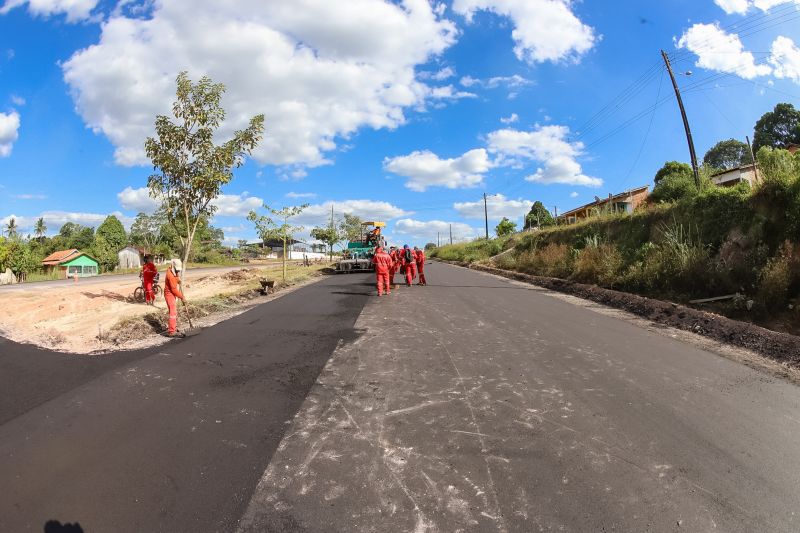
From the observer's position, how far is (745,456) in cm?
371

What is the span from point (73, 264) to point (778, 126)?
3328 inches

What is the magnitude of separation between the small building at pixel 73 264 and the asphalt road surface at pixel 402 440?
5308 centimetres

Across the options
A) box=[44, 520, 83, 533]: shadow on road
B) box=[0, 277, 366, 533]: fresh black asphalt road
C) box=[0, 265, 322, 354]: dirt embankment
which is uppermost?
box=[0, 265, 322, 354]: dirt embankment

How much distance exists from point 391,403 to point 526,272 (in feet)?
68.3

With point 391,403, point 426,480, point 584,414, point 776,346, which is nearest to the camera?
point 426,480

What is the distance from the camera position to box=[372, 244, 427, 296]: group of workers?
49.5ft

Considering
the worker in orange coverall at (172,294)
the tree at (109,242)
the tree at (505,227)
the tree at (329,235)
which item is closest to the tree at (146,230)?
the tree at (109,242)

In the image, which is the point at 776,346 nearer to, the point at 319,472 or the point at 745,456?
the point at 745,456

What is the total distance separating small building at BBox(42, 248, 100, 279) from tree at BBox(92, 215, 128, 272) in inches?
51.8

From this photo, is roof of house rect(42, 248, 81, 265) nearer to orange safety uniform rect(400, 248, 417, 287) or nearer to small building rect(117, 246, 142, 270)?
small building rect(117, 246, 142, 270)

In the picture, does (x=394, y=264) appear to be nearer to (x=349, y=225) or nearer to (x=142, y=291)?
(x=142, y=291)

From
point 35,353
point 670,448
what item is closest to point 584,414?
point 670,448

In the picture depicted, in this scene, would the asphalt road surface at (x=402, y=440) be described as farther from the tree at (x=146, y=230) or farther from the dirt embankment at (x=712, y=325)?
the tree at (x=146, y=230)

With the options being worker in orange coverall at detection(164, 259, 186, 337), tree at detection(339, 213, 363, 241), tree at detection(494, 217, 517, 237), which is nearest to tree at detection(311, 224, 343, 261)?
tree at detection(339, 213, 363, 241)
